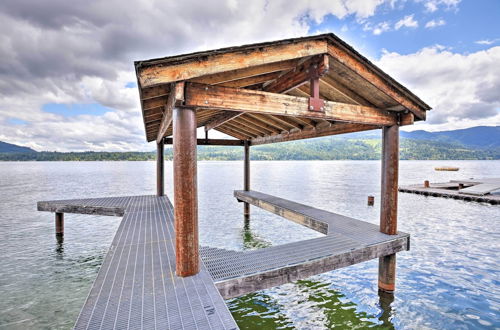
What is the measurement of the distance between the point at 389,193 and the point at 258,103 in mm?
4280

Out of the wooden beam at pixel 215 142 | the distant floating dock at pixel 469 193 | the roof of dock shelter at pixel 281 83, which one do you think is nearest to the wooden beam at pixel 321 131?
the roof of dock shelter at pixel 281 83

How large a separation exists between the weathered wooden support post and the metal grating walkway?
4770 mm

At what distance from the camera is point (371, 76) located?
5.29m

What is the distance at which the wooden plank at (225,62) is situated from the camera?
11.6 feet

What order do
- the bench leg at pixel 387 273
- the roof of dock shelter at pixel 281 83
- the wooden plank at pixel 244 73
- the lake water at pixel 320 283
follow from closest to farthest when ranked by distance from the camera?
1. the roof of dock shelter at pixel 281 83
2. the wooden plank at pixel 244 73
3. the lake water at pixel 320 283
4. the bench leg at pixel 387 273

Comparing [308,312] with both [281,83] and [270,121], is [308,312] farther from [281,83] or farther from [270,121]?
[270,121]

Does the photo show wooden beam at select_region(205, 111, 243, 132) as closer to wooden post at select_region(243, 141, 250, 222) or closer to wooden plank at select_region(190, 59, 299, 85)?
wooden plank at select_region(190, 59, 299, 85)

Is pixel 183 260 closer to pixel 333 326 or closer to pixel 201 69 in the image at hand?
pixel 201 69

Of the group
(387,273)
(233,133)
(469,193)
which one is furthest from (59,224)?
(469,193)

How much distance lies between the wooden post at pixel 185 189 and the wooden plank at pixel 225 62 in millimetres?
593

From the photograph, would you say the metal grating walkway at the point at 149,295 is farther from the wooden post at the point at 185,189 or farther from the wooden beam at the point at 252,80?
the wooden beam at the point at 252,80

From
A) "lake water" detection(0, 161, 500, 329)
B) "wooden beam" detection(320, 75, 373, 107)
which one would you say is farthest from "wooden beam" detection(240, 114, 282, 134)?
"lake water" detection(0, 161, 500, 329)

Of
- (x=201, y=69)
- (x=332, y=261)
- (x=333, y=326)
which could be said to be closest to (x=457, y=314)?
(x=333, y=326)

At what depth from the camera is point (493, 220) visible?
570 inches
